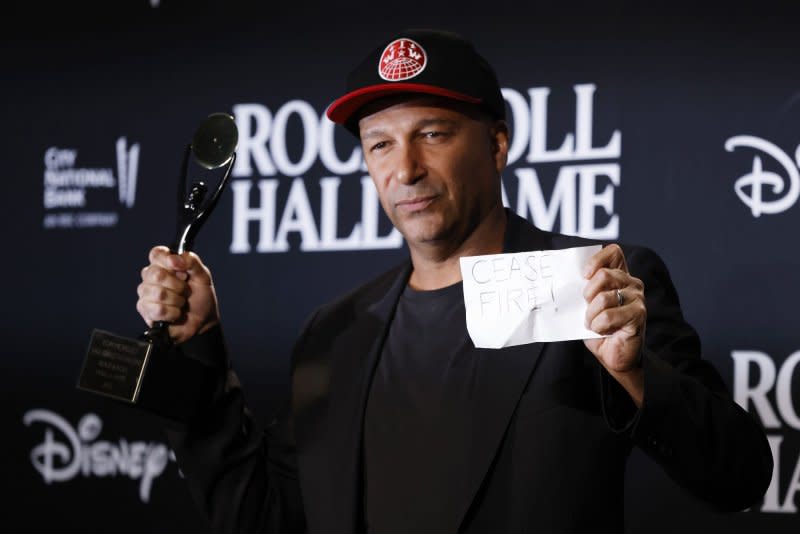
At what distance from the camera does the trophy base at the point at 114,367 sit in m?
1.50

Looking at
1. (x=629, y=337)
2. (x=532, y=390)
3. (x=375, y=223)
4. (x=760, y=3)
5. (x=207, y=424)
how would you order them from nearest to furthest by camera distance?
(x=629, y=337) < (x=532, y=390) < (x=207, y=424) < (x=760, y=3) < (x=375, y=223)

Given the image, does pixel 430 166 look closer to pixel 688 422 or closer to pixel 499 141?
pixel 499 141

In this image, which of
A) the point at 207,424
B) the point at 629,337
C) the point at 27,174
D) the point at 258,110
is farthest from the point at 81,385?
the point at 27,174

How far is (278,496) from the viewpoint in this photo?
5.73ft

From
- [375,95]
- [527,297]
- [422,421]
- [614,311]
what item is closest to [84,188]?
[375,95]

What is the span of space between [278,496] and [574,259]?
0.79 m

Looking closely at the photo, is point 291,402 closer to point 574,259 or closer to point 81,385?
point 81,385

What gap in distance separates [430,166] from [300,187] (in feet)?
3.06

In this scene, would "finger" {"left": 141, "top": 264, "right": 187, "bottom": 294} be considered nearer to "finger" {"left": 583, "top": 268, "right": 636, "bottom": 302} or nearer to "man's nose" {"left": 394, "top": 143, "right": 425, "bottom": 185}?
"man's nose" {"left": 394, "top": 143, "right": 425, "bottom": 185}

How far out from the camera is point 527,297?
124cm

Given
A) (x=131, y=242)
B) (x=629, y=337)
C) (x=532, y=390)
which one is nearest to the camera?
(x=629, y=337)

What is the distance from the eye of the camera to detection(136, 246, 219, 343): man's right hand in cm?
154

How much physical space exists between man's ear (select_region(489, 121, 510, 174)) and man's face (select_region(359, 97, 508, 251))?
1.7 inches

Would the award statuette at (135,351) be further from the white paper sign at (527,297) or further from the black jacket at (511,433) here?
the white paper sign at (527,297)
